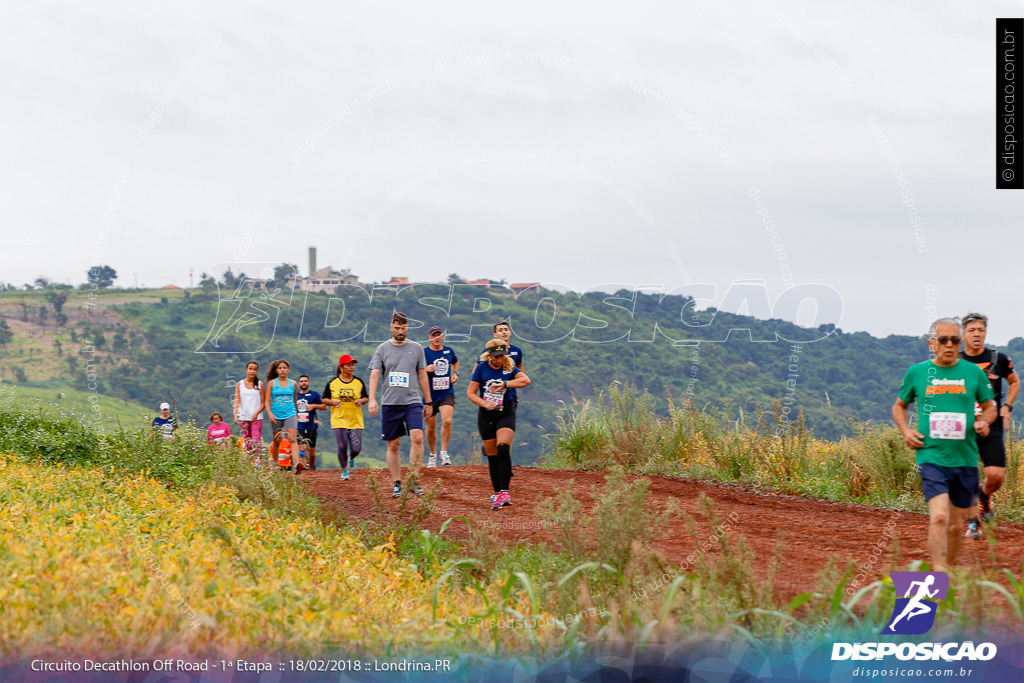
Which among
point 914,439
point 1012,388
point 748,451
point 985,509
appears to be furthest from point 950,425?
point 748,451

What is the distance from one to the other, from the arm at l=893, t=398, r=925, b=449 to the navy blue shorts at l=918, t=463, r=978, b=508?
0.51 feet

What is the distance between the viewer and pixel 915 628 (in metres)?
4.84

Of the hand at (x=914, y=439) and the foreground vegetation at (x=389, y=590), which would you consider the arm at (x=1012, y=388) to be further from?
the foreground vegetation at (x=389, y=590)

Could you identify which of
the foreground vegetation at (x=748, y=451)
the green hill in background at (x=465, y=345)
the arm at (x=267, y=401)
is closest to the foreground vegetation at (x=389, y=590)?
the foreground vegetation at (x=748, y=451)

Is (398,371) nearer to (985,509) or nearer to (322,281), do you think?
(985,509)

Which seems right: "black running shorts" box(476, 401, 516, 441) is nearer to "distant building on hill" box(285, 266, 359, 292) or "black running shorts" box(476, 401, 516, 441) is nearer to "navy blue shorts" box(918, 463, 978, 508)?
"navy blue shorts" box(918, 463, 978, 508)

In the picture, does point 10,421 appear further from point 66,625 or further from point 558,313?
point 558,313

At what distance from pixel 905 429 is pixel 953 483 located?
1.52 ft

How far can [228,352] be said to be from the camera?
6850 centimetres

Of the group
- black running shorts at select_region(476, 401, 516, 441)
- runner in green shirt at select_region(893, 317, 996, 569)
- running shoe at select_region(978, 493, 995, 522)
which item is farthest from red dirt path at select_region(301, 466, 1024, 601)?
black running shorts at select_region(476, 401, 516, 441)

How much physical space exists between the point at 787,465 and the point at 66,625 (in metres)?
9.84

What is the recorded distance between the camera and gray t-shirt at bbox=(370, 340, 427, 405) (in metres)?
11.0

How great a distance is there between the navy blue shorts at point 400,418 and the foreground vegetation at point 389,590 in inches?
85.6

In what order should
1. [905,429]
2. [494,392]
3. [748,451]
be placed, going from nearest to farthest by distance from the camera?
1. [905,429]
2. [494,392]
3. [748,451]
